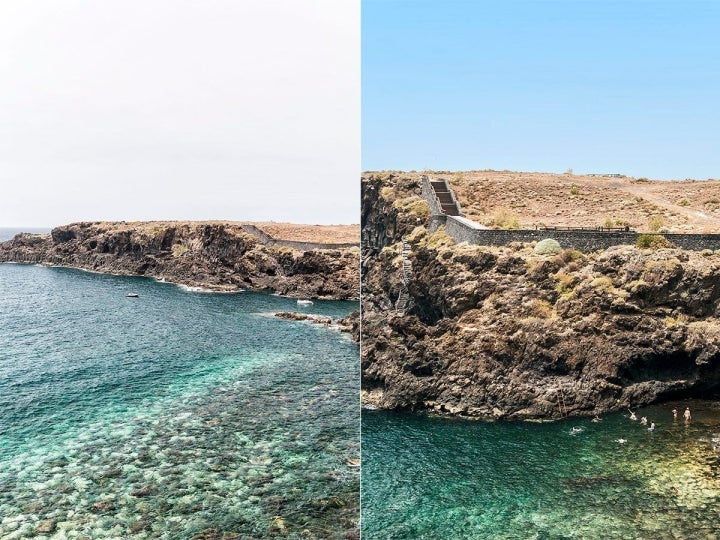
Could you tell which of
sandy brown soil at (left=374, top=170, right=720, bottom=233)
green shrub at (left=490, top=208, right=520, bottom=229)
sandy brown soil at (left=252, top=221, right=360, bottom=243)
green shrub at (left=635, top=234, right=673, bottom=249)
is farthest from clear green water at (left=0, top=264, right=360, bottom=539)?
sandy brown soil at (left=252, top=221, right=360, bottom=243)

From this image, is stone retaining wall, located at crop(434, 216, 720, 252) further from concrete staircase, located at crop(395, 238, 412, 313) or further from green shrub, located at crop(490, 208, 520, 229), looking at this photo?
concrete staircase, located at crop(395, 238, 412, 313)

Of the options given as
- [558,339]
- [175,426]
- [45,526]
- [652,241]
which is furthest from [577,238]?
[45,526]

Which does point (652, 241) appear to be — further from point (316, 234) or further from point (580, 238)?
point (316, 234)

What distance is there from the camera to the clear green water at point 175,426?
1368cm

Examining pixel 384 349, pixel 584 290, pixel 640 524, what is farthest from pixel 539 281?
pixel 640 524

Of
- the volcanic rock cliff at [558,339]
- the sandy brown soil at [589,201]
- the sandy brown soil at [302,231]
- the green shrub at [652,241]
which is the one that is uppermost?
the sandy brown soil at [589,201]

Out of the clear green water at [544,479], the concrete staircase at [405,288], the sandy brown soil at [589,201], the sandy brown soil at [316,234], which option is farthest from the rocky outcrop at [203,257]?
the clear green water at [544,479]

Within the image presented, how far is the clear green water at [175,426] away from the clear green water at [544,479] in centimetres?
135

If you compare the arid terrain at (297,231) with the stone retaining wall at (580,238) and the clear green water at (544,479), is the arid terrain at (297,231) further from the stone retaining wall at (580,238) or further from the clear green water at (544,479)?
the clear green water at (544,479)

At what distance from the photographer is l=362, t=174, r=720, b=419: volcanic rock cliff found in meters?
20.4

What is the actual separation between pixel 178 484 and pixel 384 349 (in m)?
10.5

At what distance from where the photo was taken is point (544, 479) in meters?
14.7

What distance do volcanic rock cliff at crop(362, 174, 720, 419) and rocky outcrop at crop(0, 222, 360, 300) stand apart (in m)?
23.9

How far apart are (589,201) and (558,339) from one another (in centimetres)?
1515
